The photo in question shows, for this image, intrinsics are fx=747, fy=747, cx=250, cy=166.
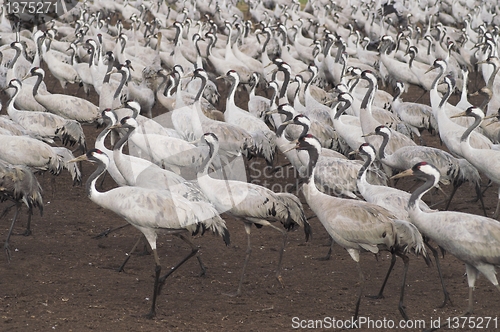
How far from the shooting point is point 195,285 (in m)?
6.73

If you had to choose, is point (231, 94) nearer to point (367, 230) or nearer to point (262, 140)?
point (262, 140)

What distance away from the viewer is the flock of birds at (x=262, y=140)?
614 cm

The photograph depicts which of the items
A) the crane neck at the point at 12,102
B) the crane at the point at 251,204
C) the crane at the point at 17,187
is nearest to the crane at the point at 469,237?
the crane at the point at 251,204

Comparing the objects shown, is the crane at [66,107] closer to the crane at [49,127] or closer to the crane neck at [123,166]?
the crane at [49,127]

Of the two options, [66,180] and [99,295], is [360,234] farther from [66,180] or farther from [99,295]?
[66,180]

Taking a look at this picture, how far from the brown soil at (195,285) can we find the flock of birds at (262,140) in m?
0.28

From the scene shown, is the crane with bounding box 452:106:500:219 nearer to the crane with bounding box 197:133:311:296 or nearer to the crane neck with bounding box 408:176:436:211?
the crane neck with bounding box 408:176:436:211

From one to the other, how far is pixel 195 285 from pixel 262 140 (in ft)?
11.6

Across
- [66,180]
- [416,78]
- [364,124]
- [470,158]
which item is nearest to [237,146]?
[364,124]

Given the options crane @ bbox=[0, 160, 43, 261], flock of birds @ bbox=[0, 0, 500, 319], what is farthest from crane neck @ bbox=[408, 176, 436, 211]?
crane @ bbox=[0, 160, 43, 261]

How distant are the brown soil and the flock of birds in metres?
0.28

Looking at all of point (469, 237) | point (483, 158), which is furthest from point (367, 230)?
point (483, 158)

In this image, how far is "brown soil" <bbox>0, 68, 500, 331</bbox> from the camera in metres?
5.91

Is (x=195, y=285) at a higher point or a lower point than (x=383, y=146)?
lower
